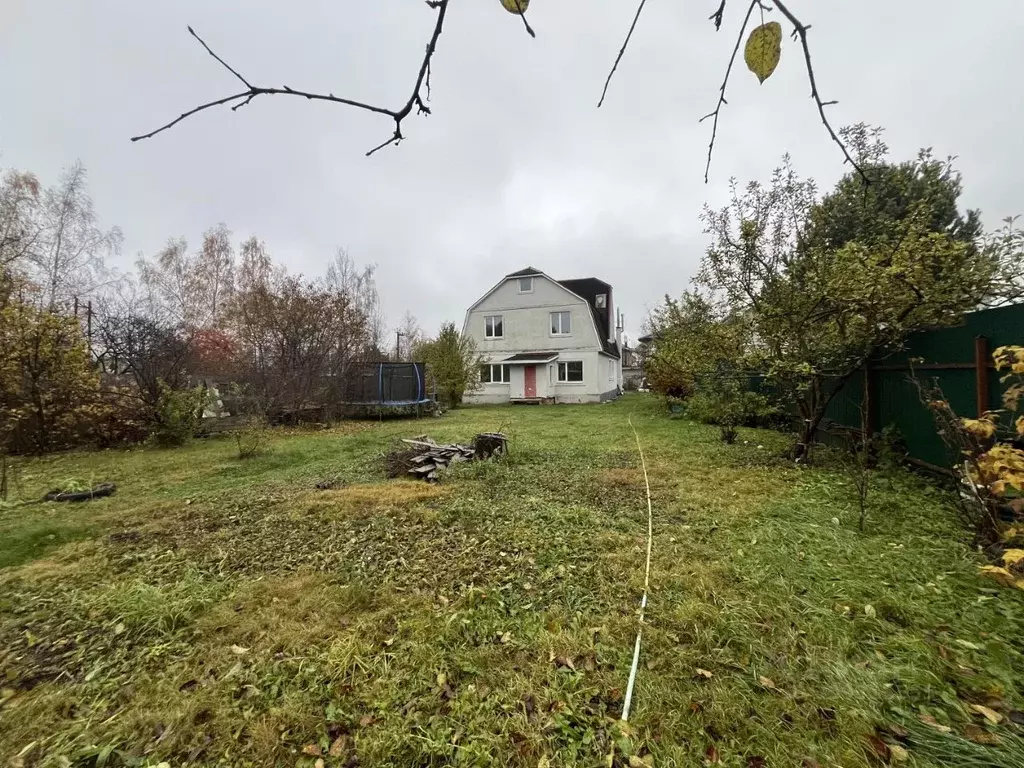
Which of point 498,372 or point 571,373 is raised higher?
point 498,372

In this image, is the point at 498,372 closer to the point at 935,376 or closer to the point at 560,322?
the point at 560,322

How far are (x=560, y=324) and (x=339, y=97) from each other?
2054 centimetres

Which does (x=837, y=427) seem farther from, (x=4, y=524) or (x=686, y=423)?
(x=4, y=524)

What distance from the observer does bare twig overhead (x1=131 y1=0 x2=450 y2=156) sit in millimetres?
730

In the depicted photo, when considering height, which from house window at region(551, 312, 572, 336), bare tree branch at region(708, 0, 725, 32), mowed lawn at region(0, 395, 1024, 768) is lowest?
mowed lawn at region(0, 395, 1024, 768)

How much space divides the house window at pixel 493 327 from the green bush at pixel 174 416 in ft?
46.8

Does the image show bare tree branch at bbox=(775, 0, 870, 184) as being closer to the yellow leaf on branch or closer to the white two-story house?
the yellow leaf on branch

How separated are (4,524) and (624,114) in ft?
22.0

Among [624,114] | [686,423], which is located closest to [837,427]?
[686,423]

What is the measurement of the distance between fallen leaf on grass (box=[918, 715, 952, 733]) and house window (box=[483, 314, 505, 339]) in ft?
67.7

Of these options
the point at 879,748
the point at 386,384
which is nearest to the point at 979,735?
the point at 879,748

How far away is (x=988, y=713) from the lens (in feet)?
5.29

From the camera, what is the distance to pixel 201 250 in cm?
2138

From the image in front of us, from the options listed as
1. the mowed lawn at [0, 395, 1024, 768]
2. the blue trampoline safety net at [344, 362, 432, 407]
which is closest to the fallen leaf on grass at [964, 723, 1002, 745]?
the mowed lawn at [0, 395, 1024, 768]
